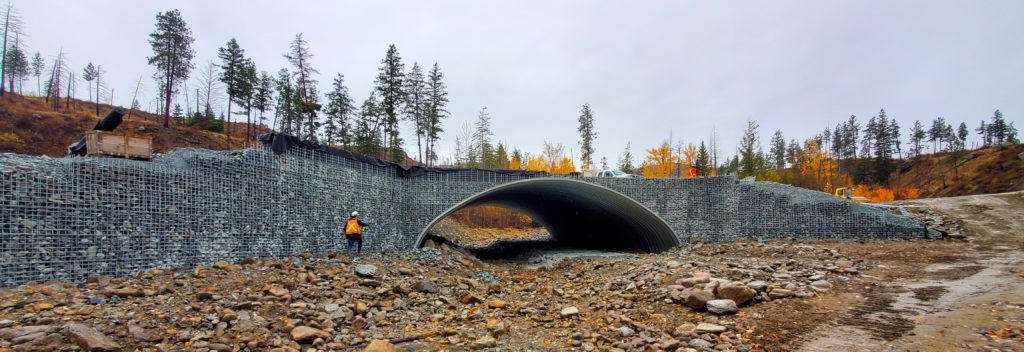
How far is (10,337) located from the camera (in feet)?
17.9

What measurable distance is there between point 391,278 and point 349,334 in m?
3.47

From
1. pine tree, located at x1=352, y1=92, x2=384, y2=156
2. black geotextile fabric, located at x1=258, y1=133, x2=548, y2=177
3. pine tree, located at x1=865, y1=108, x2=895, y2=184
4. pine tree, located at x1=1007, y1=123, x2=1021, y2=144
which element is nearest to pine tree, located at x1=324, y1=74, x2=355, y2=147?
pine tree, located at x1=352, y1=92, x2=384, y2=156

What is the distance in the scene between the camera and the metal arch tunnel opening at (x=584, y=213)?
19.3 m

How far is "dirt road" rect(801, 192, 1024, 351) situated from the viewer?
19.4 feet

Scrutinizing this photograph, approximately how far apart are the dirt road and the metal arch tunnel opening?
373 inches

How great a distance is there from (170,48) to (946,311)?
41777 mm

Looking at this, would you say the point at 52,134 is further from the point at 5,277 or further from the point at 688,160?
the point at 688,160

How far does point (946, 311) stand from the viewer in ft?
23.7

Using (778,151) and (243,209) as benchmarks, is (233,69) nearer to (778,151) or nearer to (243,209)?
(243,209)

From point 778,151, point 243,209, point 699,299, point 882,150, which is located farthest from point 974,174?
point 243,209

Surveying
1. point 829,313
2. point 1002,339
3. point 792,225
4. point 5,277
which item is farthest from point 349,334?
point 792,225

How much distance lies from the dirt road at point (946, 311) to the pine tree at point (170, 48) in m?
39.0

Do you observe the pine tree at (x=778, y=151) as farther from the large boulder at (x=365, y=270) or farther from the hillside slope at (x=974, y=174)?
the large boulder at (x=365, y=270)

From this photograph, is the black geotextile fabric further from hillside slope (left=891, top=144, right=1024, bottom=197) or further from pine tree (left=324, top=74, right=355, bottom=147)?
hillside slope (left=891, top=144, right=1024, bottom=197)
